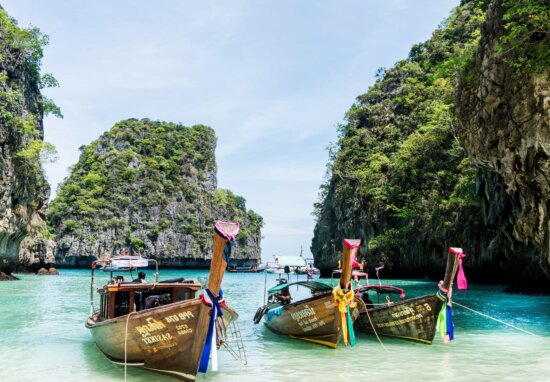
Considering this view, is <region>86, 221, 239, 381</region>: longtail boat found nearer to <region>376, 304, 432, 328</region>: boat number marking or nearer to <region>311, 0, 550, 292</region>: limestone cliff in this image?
<region>376, 304, 432, 328</region>: boat number marking

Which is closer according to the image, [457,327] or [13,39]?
[457,327]

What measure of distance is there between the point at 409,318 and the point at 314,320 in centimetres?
235

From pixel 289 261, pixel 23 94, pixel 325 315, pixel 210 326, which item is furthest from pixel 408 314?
pixel 23 94

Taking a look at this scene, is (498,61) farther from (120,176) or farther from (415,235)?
(120,176)

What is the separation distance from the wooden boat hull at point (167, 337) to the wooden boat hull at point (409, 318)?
5.65m

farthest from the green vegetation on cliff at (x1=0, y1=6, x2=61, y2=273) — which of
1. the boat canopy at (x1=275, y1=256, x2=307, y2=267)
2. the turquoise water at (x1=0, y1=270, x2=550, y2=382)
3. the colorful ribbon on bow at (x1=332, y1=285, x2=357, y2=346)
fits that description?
the colorful ribbon on bow at (x1=332, y1=285, x2=357, y2=346)

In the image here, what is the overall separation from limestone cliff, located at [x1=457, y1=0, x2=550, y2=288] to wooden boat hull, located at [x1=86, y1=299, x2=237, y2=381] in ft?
37.2

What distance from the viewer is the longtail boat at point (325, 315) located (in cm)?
942

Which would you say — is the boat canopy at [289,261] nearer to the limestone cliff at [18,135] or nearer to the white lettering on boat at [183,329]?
the white lettering on boat at [183,329]

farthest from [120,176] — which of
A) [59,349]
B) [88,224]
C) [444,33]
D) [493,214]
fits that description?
[59,349]

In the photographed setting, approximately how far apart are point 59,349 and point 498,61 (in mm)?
15628

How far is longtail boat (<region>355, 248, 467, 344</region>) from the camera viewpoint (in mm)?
10219

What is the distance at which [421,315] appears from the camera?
1098 cm

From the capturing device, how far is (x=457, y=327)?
46.1 feet
